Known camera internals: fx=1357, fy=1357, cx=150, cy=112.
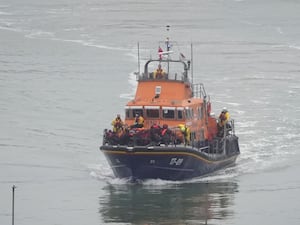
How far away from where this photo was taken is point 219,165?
47000 mm

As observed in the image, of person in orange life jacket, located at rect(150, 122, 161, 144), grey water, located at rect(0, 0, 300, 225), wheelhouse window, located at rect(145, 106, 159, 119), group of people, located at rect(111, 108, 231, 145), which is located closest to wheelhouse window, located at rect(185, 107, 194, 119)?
group of people, located at rect(111, 108, 231, 145)

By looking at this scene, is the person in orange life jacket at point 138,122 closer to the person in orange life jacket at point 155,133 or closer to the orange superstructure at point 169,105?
the orange superstructure at point 169,105

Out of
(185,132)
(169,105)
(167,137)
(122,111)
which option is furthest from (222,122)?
(122,111)

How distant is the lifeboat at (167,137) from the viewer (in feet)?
140

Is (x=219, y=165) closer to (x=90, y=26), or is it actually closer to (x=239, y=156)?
(x=239, y=156)

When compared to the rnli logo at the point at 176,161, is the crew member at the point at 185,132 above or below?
above

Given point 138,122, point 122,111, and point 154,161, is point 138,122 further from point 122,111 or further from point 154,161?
point 122,111

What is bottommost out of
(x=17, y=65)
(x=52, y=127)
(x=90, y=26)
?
(x=52, y=127)

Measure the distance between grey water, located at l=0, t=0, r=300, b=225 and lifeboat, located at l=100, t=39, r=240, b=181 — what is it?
57cm

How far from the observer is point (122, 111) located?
5897 cm

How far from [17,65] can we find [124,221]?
40233 millimetres

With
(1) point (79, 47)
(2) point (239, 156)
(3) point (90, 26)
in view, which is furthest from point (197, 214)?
(3) point (90, 26)

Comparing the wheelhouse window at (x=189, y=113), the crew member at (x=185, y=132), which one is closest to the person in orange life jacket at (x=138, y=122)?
the crew member at (x=185, y=132)

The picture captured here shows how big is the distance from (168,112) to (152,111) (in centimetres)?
53
